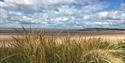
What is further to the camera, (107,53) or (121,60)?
(121,60)

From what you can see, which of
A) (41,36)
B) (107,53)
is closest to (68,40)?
(107,53)

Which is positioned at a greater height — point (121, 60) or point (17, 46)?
point (17, 46)

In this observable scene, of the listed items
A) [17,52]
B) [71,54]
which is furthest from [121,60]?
[17,52]

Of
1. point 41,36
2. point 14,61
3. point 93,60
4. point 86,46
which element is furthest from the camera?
point 86,46

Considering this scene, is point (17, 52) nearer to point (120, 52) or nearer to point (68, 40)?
point (68, 40)

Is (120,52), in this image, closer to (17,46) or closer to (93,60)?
(93,60)

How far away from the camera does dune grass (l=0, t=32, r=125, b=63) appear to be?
8.29 metres

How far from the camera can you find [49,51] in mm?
9047

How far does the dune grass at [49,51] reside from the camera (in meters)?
8.29

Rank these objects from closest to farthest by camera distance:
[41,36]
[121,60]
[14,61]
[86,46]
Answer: [41,36]
[14,61]
[86,46]
[121,60]

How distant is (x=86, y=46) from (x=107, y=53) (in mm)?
716

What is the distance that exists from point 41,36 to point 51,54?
132 centimetres

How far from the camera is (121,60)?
10922 mm

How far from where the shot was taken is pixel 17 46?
8.73 m
